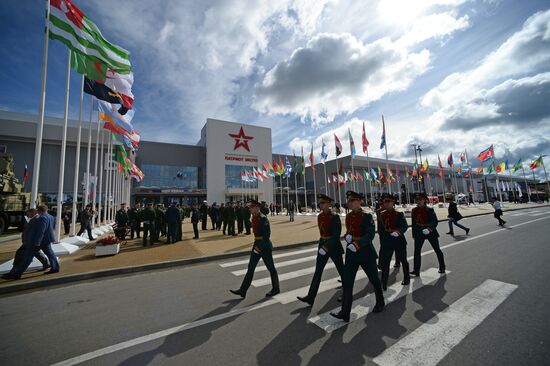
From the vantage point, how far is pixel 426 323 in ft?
10.7

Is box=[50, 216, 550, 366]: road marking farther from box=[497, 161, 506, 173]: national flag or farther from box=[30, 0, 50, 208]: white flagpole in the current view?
box=[497, 161, 506, 173]: national flag

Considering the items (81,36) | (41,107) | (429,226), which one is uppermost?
(81,36)

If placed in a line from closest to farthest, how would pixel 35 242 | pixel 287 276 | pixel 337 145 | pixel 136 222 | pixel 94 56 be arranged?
1. pixel 287 276
2. pixel 35 242
3. pixel 94 56
4. pixel 136 222
5. pixel 337 145

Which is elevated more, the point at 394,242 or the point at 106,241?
the point at 394,242

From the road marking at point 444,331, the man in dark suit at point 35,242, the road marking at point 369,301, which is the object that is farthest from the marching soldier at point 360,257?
the man in dark suit at point 35,242

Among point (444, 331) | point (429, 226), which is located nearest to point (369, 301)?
point (444, 331)

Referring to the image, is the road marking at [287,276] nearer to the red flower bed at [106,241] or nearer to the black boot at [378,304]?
the black boot at [378,304]

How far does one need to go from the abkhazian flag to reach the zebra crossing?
8.97m

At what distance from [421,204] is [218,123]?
50632 mm

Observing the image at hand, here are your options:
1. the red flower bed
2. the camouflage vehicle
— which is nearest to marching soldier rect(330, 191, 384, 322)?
the red flower bed

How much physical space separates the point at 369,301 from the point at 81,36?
11433mm

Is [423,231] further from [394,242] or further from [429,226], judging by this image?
[394,242]

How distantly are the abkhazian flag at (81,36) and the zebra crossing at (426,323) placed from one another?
8972 millimetres

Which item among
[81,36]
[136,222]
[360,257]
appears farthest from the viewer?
[136,222]
